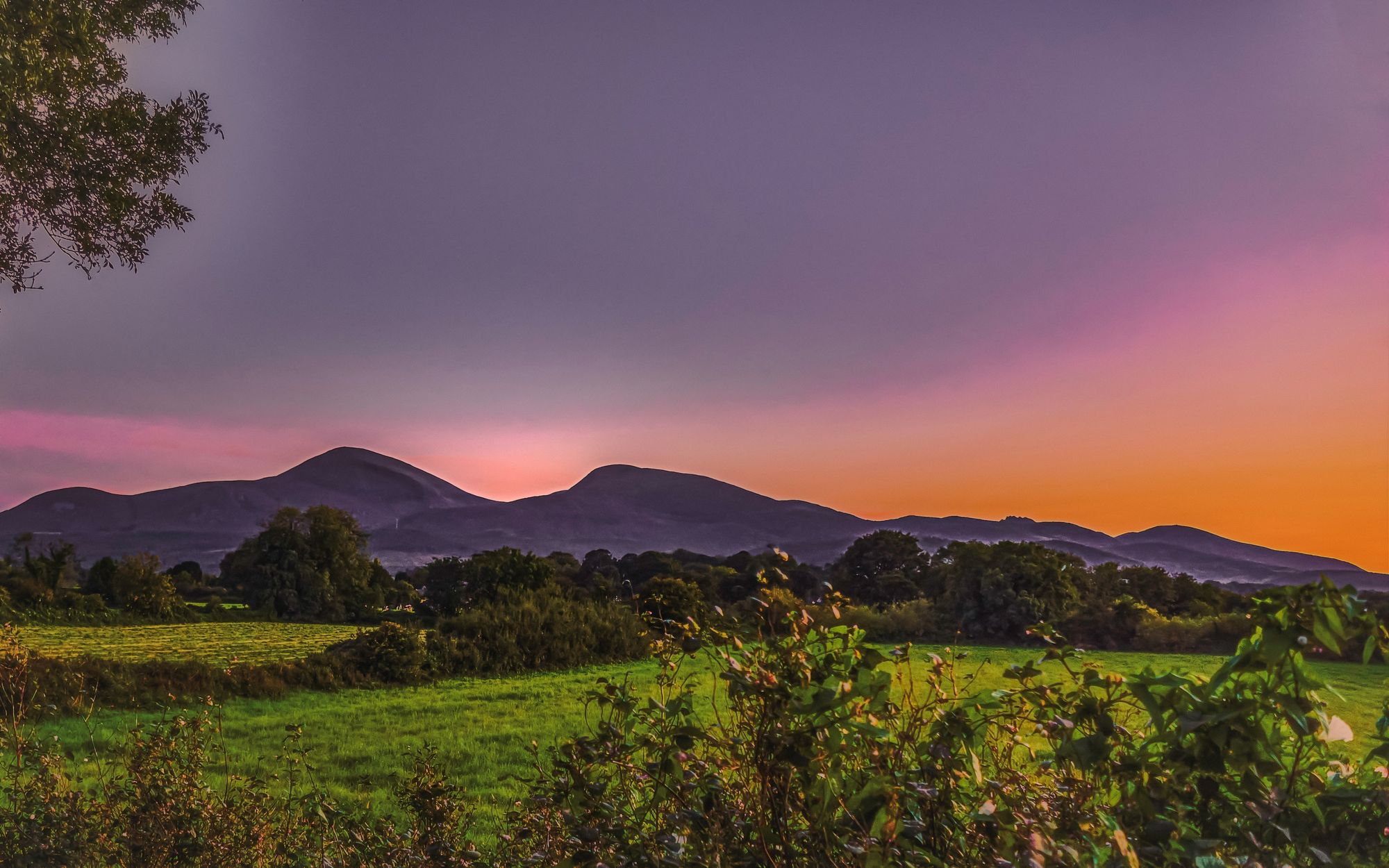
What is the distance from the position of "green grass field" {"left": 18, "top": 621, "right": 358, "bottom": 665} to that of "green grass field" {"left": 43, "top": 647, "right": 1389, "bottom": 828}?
198 inches

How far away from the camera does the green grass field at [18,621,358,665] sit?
1975 centimetres

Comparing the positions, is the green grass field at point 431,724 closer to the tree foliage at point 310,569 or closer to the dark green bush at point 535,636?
the dark green bush at point 535,636

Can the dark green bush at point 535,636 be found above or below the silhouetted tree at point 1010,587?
below

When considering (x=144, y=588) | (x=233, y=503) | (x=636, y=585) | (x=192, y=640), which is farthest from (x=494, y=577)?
(x=233, y=503)

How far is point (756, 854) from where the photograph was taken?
2514 millimetres

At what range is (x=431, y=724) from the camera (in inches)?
472

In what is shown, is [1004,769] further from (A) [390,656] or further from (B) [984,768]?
(A) [390,656]

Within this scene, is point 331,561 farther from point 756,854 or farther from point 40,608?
point 756,854

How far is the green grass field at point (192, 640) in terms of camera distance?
64.8 feet

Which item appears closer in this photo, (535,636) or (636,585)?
(535,636)

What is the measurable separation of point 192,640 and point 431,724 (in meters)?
17.6

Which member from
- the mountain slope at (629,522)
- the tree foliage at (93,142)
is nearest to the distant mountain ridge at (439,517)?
the mountain slope at (629,522)

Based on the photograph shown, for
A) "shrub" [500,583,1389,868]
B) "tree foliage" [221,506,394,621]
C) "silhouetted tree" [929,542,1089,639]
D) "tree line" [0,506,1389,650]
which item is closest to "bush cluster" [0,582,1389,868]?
"shrub" [500,583,1389,868]

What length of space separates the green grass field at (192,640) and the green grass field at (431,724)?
5023 mm
